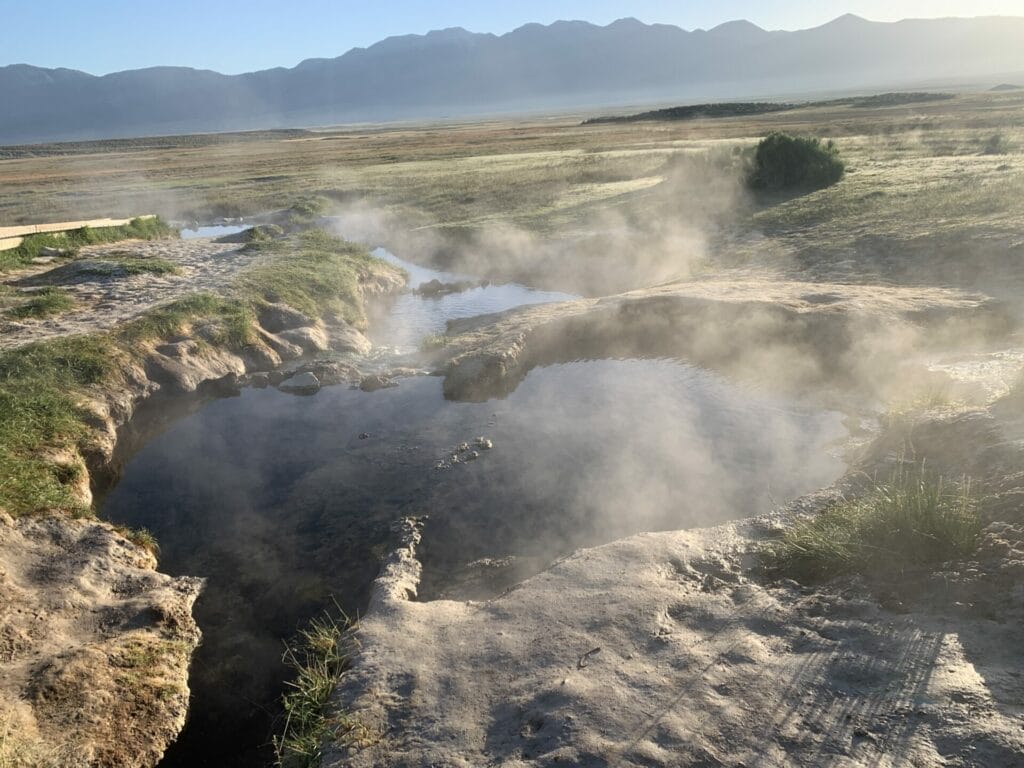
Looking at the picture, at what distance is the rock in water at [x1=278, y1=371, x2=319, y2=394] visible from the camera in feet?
44.5

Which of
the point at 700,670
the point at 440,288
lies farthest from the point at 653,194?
the point at 700,670

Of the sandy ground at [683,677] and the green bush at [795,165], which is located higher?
the green bush at [795,165]

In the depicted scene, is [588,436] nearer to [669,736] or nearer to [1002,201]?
[669,736]

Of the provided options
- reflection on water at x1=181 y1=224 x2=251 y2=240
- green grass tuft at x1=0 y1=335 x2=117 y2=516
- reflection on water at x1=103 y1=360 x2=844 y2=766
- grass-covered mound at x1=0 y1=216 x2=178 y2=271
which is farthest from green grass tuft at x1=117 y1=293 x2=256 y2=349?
reflection on water at x1=181 y1=224 x2=251 y2=240

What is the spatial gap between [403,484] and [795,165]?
2333 centimetres

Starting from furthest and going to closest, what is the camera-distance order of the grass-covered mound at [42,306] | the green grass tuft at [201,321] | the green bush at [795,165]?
the green bush at [795,165] < the grass-covered mound at [42,306] < the green grass tuft at [201,321]

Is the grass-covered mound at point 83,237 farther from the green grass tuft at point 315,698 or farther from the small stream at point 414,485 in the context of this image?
the green grass tuft at point 315,698

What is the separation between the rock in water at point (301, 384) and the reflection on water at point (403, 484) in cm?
39

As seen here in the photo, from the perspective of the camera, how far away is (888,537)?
651 centimetres

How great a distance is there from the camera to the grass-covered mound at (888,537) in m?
6.25

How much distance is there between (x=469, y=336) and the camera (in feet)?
50.9

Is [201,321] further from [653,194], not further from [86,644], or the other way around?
[653,194]

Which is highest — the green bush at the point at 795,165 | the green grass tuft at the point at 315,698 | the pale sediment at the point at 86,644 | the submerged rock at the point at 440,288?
the green bush at the point at 795,165

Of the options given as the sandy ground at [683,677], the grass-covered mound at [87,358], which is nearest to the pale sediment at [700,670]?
the sandy ground at [683,677]
